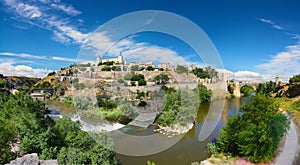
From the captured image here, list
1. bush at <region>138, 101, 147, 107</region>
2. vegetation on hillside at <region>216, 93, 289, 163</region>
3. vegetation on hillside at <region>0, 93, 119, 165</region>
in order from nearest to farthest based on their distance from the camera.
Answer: vegetation on hillside at <region>0, 93, 119, 165</region>, vegetation on hillside at <region>216, 93, 289, 163</region>, bush at <region>138, 101, 147, 107</region>

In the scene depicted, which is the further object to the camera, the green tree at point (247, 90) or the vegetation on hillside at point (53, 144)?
the green tree at point (247, 90)

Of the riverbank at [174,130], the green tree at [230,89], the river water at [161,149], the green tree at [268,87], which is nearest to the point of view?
the river water at [161,149]

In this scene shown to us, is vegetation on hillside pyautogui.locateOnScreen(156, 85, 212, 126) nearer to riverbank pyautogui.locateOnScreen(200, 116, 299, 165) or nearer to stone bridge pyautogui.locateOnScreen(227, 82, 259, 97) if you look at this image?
riverbank pyautogui.locateOnScreen(200, 116, 299, 165)

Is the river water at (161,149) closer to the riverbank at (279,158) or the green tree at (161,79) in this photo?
the riverbank at (279,158)

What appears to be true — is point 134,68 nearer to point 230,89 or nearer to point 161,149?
point 161,149

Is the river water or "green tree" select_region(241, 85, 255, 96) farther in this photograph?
"green tree" select_region(241, 85, 255, 96)

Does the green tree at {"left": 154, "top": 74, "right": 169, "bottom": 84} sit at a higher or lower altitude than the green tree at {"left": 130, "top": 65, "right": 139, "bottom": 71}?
lower

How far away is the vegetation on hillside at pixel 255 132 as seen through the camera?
7219 mm

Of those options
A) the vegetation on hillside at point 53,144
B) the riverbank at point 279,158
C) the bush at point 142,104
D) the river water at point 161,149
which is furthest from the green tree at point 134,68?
the riverbank at point 279,158

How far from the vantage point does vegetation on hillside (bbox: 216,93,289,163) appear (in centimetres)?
722

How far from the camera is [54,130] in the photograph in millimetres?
7137

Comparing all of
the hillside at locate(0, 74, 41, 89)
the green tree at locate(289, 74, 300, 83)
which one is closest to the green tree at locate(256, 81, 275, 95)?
the green tree at locate(289, 74, 300, 83)

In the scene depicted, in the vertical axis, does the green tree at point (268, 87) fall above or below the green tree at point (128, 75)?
below

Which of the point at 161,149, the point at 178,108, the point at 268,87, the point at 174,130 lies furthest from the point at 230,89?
the point at 161,149
